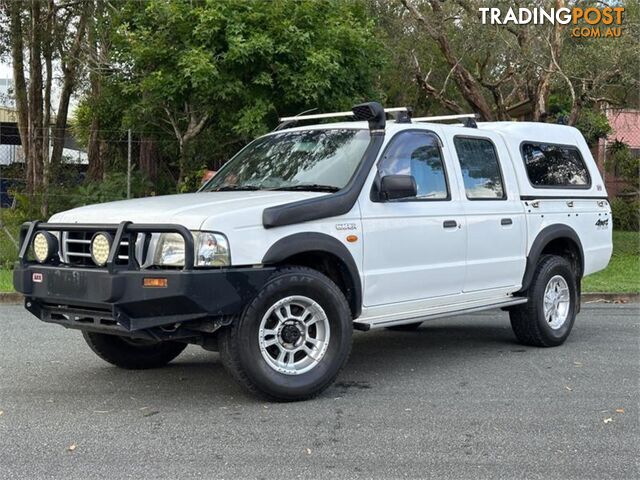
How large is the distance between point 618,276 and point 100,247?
34.2 feet

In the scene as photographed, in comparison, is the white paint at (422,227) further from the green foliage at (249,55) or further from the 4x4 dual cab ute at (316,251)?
the green foliage at (249,55)

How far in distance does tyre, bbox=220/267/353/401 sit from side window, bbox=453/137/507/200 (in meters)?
1.95

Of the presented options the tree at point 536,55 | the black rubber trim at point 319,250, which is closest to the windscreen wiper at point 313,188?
the black rubber trim at point 319,250

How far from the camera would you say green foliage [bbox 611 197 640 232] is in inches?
876

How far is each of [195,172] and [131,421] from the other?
11317mm

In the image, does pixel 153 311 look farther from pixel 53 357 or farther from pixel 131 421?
pixel 53 357

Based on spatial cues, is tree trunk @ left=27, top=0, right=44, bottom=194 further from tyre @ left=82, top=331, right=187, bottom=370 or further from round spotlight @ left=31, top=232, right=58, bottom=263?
round spotlight @ left=31, top=232, right=58, bottom=263

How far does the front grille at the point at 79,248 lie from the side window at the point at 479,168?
313cm

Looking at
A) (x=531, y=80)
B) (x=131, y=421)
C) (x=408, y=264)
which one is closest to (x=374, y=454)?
(x=131, y=421)

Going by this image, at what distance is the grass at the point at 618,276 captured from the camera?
38.5 ft

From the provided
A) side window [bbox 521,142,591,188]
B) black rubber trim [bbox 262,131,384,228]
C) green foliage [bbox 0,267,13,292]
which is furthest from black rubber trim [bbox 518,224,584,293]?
green foliage [bbox 0,267,13,292]

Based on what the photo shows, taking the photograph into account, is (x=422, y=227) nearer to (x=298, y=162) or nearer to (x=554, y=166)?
(x=298, y=162)

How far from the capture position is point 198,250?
16.3 feet

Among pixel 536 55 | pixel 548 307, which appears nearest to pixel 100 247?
pixel 548 307
